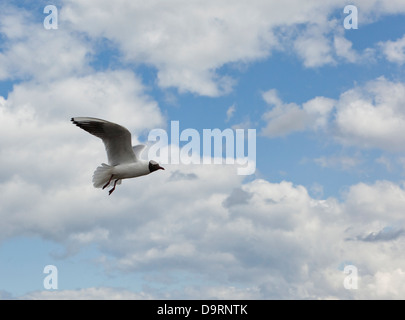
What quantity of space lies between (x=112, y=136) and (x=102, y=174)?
2.61m

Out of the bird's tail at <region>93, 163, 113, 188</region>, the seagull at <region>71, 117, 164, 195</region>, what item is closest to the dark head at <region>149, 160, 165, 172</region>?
the seagull at <region>71, 117, 164, 195</region>

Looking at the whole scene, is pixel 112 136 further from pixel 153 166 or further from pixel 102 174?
pixel 153 166

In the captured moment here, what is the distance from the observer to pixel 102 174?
3153cm

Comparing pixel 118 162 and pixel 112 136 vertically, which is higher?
pixel 112 136

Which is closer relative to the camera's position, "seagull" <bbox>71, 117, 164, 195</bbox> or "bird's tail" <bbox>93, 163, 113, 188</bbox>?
"seagull" <bbox>71, 117, 164, 195</bbox>

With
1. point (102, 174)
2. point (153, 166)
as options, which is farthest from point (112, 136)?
point (153, 166)

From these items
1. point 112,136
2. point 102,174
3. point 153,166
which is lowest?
point 102,174

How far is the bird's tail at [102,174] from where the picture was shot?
103 feet

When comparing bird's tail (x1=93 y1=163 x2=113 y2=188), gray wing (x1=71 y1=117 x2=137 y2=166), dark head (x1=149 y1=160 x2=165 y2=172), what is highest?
gray wing (x1=71 y1=117 x2=137 y2=166)

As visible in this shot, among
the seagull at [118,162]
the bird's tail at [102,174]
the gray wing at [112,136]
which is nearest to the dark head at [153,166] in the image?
the seagull at [118,162]

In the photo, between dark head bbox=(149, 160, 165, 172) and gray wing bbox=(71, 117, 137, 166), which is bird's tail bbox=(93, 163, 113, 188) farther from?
dark head bbox=(149, 160, 165, 172)

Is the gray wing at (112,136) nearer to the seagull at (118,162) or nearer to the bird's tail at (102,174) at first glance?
the seagull at (118,162)

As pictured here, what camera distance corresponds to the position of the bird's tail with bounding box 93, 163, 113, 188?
3141cm
